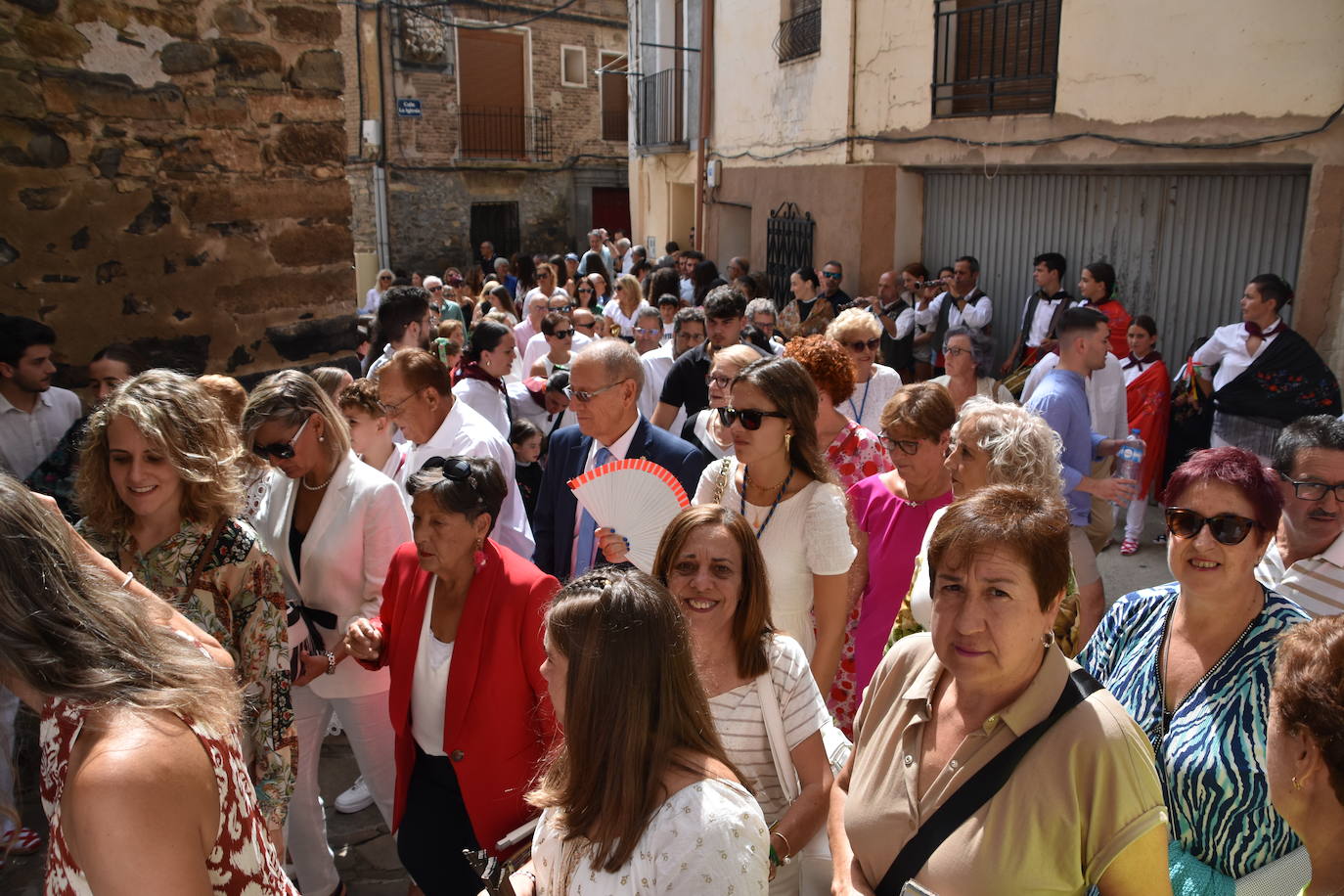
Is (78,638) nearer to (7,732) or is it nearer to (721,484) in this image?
(721,484)

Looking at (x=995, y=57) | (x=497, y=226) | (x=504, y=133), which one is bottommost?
(x=497, y=226)

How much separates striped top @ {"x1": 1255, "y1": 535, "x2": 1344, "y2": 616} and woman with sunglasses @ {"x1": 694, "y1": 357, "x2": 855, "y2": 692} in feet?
4.07

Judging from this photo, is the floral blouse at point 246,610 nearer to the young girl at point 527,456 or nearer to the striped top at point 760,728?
the striped top at point 760,728

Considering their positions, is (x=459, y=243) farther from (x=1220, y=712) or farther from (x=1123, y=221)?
(x=1220, y=712)

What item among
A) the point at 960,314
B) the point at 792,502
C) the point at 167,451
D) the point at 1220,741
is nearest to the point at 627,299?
the point at 960,314

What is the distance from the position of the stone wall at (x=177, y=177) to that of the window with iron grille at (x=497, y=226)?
60.5 feet

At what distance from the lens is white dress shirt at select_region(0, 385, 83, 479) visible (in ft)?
13.7

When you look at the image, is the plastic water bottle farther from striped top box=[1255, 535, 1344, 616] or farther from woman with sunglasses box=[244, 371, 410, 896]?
woman with sunglasses box=[244, 371, 410, 896]

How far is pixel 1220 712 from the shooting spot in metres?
2.21

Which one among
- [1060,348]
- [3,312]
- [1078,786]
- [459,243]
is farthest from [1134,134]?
[459,243]

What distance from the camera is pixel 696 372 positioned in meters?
5.45

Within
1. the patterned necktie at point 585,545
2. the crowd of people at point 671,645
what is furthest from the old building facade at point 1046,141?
the patterned necktie at point 585,545

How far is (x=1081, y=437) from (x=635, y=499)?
8.08 ft

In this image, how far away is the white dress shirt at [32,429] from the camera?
4.19 m
